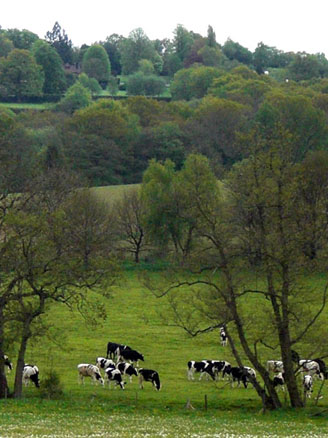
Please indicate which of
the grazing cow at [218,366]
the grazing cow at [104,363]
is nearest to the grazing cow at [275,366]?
the grazing cow at [218,366]

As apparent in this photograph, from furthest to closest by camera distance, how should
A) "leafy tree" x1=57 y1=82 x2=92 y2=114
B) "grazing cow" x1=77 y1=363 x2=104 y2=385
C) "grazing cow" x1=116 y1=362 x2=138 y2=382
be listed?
"leafy tree" x1=57 y1=82 x2=92 y2=114 → "grazing cow" x1=116 y1=362 x2=138 y2=382 → "grazing cow" x1=77 y1=363 x2=104 y2=385

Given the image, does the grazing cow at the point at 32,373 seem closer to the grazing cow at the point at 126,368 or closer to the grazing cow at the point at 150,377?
the grazing cow at the point at 126,368

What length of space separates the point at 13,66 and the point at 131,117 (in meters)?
64.7

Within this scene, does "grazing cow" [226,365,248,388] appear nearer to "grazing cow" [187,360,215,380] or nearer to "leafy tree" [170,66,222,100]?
"grazing cow" [187,360,215,380]

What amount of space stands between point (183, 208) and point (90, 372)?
8983 millimetres

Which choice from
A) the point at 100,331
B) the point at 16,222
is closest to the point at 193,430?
the point at 16,222

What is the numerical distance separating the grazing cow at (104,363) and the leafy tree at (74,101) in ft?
418

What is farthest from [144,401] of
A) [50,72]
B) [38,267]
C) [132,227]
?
[50,72]

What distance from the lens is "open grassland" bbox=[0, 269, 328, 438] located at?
2683 centimetres

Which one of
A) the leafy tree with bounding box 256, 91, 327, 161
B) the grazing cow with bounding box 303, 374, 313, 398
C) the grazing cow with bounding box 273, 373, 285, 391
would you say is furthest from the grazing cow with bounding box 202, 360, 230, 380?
the leafy tree with bounding box 256, 91, 327, 161

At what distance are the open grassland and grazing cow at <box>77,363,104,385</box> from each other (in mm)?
453

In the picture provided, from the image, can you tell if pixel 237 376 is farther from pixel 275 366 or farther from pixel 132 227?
pixel 132 227

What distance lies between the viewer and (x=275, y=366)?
42.2 meters

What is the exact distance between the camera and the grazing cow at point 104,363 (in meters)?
42.9
